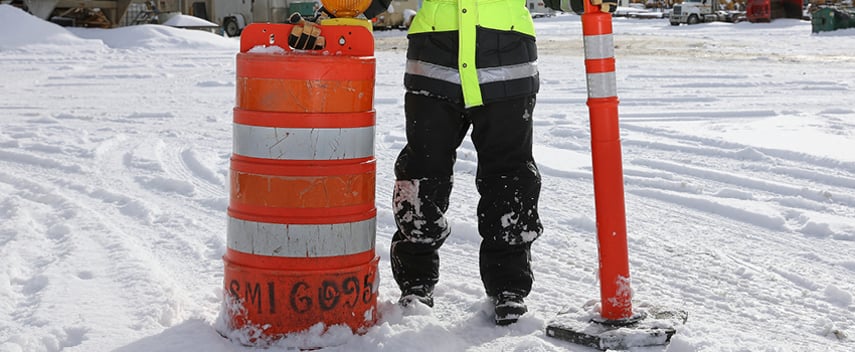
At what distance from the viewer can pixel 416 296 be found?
3504mm

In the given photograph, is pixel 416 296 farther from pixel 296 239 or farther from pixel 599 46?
pixel 599 46

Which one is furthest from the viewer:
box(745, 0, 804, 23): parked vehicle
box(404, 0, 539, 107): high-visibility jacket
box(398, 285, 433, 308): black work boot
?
box(745, 0, 804, 23): parked vehicle

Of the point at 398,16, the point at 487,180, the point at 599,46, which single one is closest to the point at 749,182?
the point at 487,180

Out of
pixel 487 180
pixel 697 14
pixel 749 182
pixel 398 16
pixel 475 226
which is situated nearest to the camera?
pixel 487 180

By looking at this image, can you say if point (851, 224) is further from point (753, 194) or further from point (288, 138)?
point (288, 138)

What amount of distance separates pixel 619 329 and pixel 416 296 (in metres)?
0.73

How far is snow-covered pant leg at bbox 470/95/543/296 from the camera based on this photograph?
3324mm

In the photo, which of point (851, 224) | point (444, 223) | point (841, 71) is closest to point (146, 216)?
point (444, 223)

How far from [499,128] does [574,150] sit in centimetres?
380

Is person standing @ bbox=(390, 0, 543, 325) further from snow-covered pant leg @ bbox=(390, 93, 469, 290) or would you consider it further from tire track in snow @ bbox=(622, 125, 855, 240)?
tire track in snow @ bbox=(622, 125, 855, 240)

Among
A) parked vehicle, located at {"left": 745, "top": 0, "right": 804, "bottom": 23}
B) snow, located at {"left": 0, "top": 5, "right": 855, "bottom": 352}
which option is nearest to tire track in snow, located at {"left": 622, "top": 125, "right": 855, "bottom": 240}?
snow, located at {"left": 0, "top": 5, "right": 855, "bottom": 352}

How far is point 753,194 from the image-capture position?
546 centimetres

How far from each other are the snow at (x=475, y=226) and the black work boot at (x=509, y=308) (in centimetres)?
4

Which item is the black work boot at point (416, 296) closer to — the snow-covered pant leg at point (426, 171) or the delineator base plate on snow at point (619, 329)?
the snow-covered pant leg at point (426, 171)
